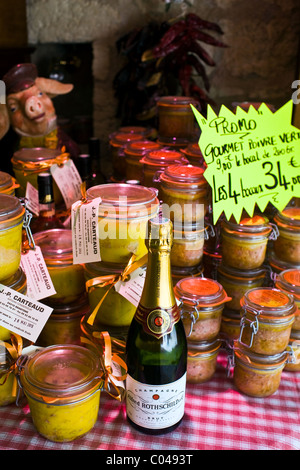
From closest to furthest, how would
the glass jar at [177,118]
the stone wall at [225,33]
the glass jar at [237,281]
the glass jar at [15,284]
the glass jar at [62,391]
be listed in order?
the glass jar at [62,391] < the glass jar at [15,284] < the glass jar at [237,281] < the glass jar at [177,118] < the stone wall at [225,33]

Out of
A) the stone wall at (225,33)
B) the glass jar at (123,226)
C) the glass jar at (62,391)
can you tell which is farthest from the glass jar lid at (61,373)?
the stone wall at (225,33)

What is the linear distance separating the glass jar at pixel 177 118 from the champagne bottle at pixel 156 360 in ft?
2.46

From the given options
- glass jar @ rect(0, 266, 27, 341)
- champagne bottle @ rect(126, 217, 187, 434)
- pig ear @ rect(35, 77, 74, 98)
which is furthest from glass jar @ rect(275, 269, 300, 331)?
pig ear @ rect(35, 77, 74, 98)

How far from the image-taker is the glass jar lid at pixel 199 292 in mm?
1146

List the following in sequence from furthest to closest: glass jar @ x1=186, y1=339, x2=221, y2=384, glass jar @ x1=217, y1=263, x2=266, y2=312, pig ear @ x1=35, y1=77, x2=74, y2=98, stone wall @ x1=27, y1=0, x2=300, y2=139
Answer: stone wall @ x1=27, y1=0, x2=300, y2=139, pig ear @ x1=35, y1=77, x2=74, y2=98, glass jar @ x1=217, y1=263, x2=266, y2=312, glass jar @ x1=186, y1=339, x2=221, y2=384

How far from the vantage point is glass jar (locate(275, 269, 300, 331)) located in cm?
124

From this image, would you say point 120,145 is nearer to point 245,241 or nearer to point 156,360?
point 245,241

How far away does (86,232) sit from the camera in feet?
3.49

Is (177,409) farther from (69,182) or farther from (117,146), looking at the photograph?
(117,146)

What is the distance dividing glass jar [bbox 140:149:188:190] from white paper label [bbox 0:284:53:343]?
50 centimetres

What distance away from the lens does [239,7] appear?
2.13m

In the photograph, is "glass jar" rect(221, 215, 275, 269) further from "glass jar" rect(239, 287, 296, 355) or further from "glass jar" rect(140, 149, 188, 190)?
"glass jar" rect(140, 149, 188, 190)

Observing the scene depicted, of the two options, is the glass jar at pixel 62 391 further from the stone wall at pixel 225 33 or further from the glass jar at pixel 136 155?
the stone wall at pixel 225 33

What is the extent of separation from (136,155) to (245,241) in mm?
473
